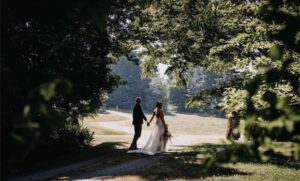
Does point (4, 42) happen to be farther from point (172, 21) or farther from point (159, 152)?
point (172, 21)

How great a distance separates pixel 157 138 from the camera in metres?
18.5

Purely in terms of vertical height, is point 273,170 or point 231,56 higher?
point 231,56

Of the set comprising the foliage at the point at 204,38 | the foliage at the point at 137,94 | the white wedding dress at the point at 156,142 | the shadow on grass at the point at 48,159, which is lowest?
the shadow on grass at the point at 48,159

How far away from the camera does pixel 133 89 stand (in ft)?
469

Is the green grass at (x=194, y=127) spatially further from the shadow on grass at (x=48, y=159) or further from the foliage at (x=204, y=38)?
the shadow on grass at (x=48, y=159)

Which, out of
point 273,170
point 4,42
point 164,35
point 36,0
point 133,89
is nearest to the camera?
point 36,0

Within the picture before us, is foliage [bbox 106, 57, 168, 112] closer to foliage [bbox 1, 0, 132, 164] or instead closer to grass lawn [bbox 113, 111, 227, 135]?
grass lawn [bbox 113, 111, 227, 135]

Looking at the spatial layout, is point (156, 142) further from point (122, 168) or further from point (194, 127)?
point (194, 127)

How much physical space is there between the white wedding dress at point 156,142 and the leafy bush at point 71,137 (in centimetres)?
593

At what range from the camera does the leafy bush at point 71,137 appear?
22.5m

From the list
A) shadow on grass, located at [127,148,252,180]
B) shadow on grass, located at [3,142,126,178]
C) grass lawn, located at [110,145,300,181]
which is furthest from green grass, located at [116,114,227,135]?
grass lawn, located at [110,145,300,181]

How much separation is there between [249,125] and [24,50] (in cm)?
1279

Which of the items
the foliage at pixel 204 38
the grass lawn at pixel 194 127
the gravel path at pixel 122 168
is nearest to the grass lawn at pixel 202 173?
the gravel path at pixel 122 168

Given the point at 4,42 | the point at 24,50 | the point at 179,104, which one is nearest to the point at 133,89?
the point at 179,104
